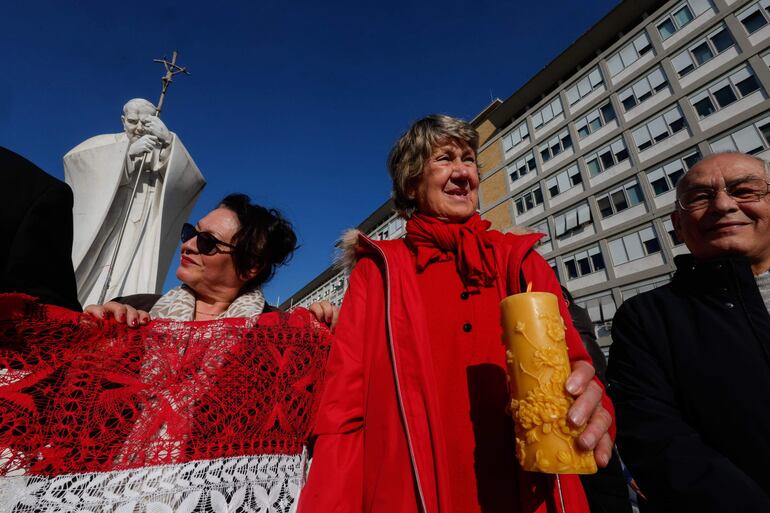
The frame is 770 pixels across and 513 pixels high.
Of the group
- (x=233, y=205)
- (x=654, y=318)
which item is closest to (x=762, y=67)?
(x=654, y=318)

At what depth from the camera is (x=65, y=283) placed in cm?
156

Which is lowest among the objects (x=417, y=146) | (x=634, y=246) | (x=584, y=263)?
(x=417, y=146)

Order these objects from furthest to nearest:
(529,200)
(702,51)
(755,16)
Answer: (529,200) → (702,51) → (755,16)

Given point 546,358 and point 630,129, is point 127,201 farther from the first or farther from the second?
point 630,129

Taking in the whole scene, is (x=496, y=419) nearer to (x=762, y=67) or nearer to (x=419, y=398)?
(x=419, y=398)

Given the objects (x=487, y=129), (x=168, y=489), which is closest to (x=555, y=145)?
(x=487, y=129)

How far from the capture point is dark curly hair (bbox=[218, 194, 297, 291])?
206 cm

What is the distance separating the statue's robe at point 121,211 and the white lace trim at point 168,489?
4.71 meters

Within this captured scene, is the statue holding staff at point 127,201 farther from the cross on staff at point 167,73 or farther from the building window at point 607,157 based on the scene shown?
the building window at point 607,157

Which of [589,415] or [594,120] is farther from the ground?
[594,120]

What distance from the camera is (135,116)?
5.62m

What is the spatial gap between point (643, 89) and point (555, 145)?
544cm

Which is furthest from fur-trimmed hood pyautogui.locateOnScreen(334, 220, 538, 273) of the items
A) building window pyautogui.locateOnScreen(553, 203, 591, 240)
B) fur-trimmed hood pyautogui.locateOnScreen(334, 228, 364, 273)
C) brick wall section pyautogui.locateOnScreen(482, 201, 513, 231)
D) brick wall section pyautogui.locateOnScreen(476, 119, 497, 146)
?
brick wall section pyautogui.locateOnScreen(476, 119, 497, 146)

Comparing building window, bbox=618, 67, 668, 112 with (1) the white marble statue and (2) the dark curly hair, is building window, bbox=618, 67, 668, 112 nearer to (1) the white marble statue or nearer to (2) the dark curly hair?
(1) the white marble statue
